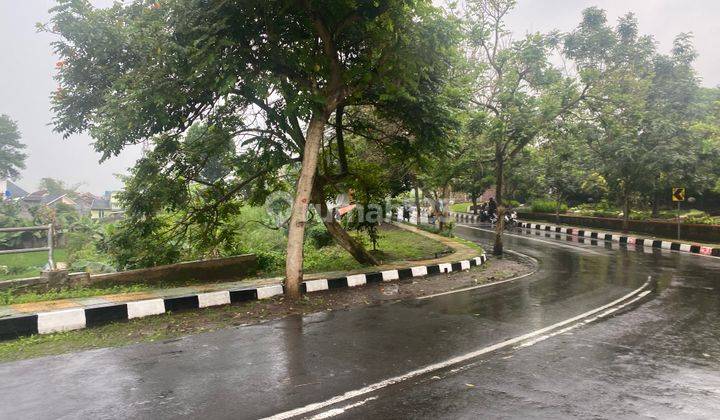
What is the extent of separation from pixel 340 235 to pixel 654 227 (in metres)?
18.4

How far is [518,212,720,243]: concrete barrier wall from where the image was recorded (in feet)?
65.2

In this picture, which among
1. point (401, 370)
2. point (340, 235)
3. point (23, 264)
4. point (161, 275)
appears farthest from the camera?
point (23, 264)

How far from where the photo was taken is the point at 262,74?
27.5 feet

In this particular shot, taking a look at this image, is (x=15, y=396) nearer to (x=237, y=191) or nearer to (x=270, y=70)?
(x=270, y=70)

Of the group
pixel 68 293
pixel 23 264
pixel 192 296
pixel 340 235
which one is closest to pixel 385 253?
pixel 340 235

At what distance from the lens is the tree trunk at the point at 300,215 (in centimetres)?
873

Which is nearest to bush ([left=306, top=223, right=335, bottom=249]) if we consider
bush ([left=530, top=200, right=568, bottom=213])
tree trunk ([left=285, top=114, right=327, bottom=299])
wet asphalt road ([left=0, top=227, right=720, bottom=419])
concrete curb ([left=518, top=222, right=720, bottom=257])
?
tree trunk ([left=285, top=114, right=327, bottom=299])

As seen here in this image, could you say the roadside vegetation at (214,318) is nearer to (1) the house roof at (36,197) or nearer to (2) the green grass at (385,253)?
(2) the green grass at (385,253)

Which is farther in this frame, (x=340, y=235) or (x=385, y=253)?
(x=385, y=253)

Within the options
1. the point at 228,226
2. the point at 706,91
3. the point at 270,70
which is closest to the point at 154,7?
the point at 270,70

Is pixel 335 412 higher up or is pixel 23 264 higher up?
pixel 23 264

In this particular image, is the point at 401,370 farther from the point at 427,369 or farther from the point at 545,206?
the point at 545,206

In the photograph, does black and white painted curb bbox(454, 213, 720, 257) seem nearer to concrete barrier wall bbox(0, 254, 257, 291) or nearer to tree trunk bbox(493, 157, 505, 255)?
tree trunk bbox(493, 157, 505, 255)

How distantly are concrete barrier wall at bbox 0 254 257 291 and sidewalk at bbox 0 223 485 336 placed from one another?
A: 36.7 inches
